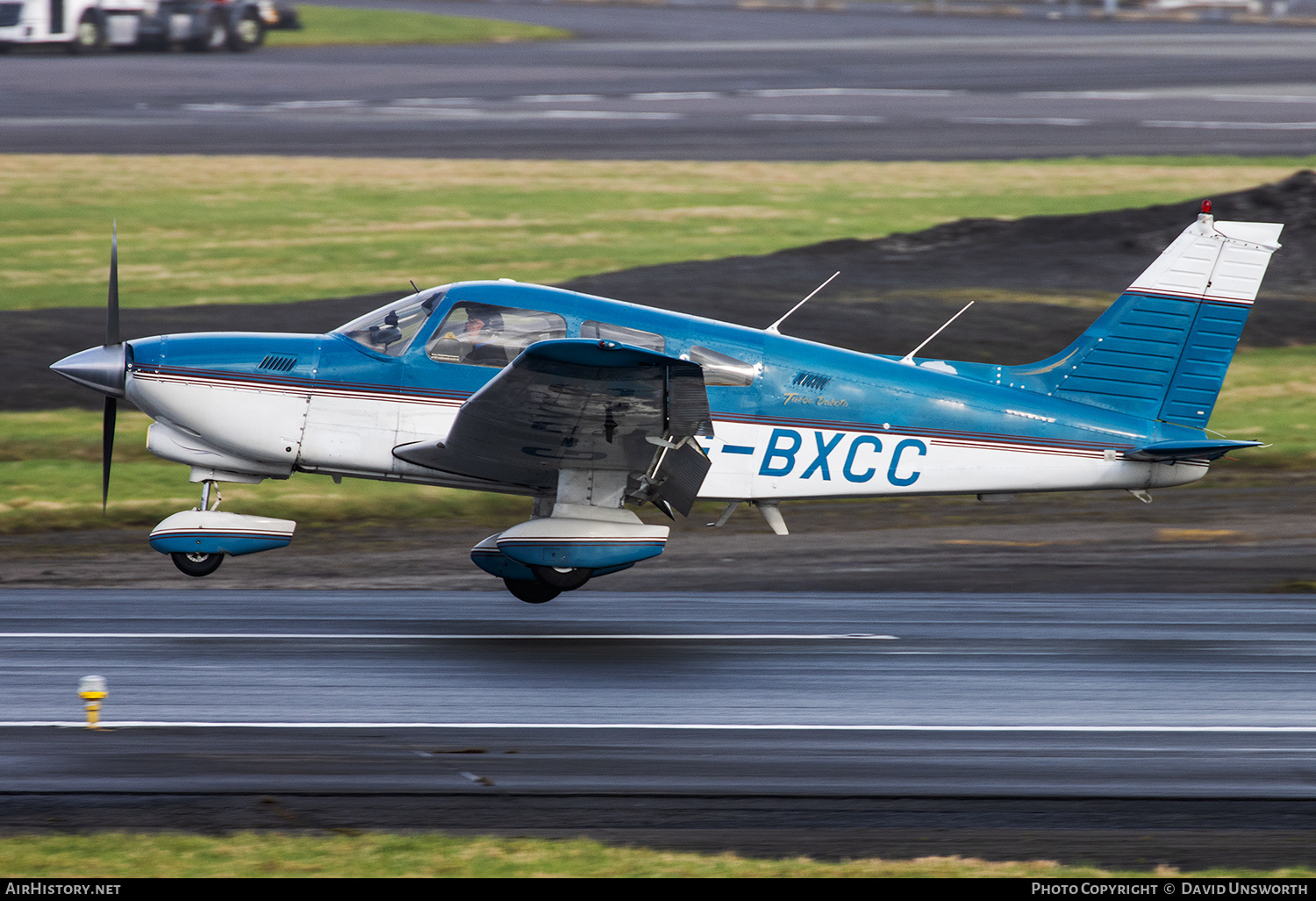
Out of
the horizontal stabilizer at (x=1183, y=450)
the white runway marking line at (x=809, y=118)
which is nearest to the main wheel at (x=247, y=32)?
the white runway marking line at (x=809, y=118)

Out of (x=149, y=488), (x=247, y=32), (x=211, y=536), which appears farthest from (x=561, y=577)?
(x=247, y=32)

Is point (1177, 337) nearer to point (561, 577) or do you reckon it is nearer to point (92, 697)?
point (561, 577)

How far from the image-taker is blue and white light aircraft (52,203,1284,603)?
12016 millimetres

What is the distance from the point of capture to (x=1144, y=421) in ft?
41.3

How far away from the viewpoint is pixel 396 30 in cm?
6031

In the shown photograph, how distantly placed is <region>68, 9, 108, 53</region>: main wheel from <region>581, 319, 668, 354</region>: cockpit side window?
43.2 metres

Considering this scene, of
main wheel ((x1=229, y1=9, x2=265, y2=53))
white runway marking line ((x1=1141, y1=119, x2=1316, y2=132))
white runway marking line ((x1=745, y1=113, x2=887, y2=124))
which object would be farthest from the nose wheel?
main wheel ((x1=229, y1=9, x2=265, y2=53))

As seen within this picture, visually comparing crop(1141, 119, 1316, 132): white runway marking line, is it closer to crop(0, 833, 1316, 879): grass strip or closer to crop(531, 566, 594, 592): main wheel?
crop(531, 566, 594, 592): main wheel

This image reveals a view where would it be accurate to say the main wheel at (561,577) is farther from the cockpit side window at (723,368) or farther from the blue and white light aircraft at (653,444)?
the cockpit side window at (723,368)

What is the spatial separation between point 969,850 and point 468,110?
36223 millimetres

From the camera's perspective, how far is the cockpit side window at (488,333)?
471 inches

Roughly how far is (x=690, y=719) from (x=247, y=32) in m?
48.2

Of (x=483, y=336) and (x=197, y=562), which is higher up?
(x=483, y=336)

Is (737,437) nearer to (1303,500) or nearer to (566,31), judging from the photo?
(1303,500)
